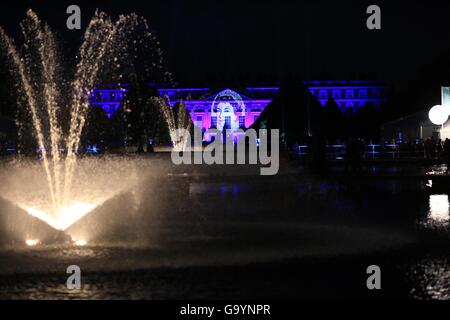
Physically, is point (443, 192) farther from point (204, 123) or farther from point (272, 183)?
point (204, 123)

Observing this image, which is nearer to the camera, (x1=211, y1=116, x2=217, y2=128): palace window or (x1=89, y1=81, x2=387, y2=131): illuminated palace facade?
(x1=211, y1=116, x2=217, y2=128): palace window

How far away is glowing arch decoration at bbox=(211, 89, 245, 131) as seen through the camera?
14888 cm

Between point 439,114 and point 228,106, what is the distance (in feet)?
390

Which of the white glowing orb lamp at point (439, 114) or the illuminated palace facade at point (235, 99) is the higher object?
the illuminated palace facade at point (235, 99)

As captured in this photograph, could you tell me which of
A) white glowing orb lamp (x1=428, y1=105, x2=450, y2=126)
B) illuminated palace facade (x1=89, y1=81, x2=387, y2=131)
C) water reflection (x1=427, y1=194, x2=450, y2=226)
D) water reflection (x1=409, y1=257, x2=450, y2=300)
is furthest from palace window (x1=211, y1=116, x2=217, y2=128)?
water reflection (x1=409, y1=257, x2=450, y2=300)

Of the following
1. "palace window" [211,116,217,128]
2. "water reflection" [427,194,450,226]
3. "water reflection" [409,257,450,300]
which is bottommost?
"water reflection" [409,257,450,300]

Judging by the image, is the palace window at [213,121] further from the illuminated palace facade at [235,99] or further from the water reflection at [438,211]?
the water reflection at [438,211]

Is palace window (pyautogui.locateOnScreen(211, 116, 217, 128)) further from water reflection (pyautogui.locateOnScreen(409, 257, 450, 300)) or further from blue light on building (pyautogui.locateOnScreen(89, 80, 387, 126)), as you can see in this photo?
water reflection (pyautogui.locateOnScreen(409, 257, 450, 300))

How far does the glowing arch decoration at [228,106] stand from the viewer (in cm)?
14888

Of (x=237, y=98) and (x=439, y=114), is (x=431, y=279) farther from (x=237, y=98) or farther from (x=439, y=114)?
(x=237, y=98)

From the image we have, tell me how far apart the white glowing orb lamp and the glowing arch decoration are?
11219 centimetres

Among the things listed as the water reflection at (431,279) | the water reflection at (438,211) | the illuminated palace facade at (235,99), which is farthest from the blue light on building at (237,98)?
the water reflection at (431,279)

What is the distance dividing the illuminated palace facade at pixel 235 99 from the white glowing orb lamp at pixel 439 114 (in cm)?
10733

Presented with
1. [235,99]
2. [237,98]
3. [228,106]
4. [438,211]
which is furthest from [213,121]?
[438,211]
